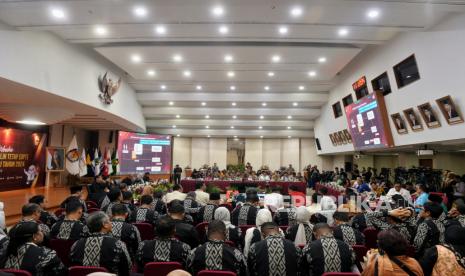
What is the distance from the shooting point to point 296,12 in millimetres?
6375

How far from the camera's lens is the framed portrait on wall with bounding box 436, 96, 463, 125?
6480mm

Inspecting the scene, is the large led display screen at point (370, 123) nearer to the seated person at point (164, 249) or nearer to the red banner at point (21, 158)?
the seated person at point (164, 249)

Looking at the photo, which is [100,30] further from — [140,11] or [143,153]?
[143,153]

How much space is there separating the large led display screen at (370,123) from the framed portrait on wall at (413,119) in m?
1.10

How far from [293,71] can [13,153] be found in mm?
11866

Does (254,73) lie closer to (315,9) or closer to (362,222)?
(315,9)

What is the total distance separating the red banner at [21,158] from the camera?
39.4 feet

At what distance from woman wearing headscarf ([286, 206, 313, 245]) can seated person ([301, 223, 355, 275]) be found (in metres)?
1.08

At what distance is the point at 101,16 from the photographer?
6.67 m

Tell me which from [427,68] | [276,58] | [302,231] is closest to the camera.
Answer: [302,231]

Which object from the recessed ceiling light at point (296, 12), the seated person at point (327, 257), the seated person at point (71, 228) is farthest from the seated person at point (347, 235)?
the recessed ceiling light at point (296, 12)

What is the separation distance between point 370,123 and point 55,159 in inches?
527

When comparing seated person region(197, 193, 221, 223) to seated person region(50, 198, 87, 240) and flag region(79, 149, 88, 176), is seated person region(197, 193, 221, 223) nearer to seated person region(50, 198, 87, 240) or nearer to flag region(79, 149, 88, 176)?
seated person region(50, 198, 87, 240)

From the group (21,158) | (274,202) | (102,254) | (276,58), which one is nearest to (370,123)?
(276,58)
